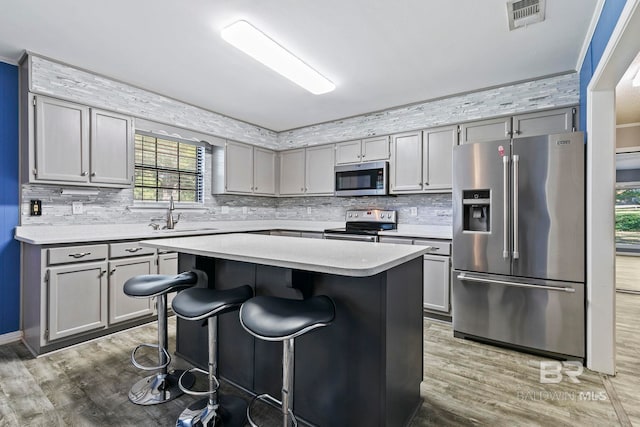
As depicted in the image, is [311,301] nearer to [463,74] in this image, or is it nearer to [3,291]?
[463,74]

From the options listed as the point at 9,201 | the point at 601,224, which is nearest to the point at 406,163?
the point at 601,224

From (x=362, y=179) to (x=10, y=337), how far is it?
4.01 metres

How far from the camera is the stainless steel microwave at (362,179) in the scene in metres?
4.10

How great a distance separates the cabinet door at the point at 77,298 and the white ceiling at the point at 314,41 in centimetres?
189

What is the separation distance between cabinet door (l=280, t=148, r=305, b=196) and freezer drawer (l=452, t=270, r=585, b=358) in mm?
2880

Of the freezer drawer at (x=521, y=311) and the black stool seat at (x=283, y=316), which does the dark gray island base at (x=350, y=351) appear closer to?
the black stool seat at (x=283, y=316)

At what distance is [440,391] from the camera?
2045 millimetres

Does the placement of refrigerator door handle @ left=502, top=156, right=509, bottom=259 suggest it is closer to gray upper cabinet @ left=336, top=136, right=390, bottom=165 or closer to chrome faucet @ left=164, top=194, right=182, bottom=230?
gray upper cabinet @ left=336, top=136, right=390, bottom=165

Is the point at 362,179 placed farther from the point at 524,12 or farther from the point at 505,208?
the point at 524,12

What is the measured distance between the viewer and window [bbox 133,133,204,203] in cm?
380

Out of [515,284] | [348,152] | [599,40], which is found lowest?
[515,284]

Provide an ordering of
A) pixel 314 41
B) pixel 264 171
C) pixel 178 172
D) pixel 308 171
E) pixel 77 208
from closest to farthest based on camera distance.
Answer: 1. pixel 314 41
2. pixel 77 208
3. pixel 178 172
4. pixel 308 171
5. pixel 264 171

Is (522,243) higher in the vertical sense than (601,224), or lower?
lower

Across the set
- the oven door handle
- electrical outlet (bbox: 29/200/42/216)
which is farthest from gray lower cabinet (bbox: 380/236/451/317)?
electrical outlet (bbox: 29/200/42/216)
